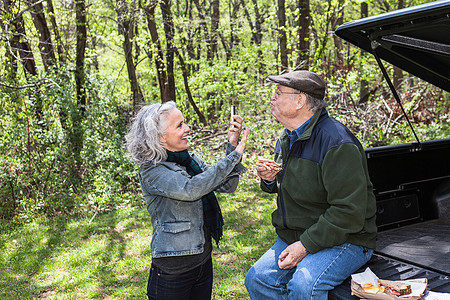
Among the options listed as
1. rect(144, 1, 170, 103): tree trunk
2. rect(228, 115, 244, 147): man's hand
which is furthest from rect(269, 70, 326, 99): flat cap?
rect(144, 1, 170, 103): tree trunk

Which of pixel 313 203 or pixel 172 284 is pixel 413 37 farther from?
pixel 172 284

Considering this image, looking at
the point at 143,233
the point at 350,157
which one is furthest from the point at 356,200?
the point at 143,233

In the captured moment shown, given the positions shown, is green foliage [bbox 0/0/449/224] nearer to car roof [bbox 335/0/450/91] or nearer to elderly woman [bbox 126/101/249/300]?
elderly woman [bbox 126/101/249/300]

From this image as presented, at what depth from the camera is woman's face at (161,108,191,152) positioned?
286cm

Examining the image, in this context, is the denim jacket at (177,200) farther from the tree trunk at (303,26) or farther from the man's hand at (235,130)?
the tree trunk at (303,26)

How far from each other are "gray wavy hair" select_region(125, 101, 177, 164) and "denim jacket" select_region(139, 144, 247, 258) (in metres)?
0.06

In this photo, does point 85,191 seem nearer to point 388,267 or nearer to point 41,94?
point 41,94

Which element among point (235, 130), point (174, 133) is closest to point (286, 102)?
point (235, 130)

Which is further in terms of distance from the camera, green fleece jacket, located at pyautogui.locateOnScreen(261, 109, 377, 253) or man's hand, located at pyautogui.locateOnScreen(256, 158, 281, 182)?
man's hand, located at pyautogui.locateOnScreen(256, 158, 281, 182)

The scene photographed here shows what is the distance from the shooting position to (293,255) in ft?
8.95

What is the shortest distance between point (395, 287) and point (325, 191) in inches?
26.3

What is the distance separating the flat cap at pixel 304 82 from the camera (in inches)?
112

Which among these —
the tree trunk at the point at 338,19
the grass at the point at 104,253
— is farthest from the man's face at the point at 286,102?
the tree trunk at the point at 338,19

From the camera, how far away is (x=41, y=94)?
8.37 m
